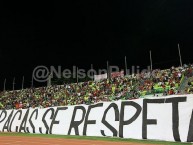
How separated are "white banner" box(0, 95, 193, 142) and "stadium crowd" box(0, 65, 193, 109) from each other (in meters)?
3.80

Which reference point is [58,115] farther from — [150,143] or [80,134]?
[150,143]

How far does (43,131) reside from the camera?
1880 centimetres

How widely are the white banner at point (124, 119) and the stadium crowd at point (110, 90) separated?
12.5ft

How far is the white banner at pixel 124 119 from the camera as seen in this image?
36.9ft

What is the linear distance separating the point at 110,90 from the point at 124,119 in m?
17.5

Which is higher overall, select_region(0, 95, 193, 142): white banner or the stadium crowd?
the stadium crowd

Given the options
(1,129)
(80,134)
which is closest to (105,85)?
(1,129)

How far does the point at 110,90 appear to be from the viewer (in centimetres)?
3112

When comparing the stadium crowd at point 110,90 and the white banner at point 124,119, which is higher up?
the stadium crowd at point 110,90

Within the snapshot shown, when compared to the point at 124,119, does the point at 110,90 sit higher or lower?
higher

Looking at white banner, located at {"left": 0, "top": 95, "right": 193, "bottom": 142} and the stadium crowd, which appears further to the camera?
the stadium crowd

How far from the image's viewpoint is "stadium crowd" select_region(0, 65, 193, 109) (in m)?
25.5

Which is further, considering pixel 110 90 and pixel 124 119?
pixel 110 90

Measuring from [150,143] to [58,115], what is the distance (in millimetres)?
7785
